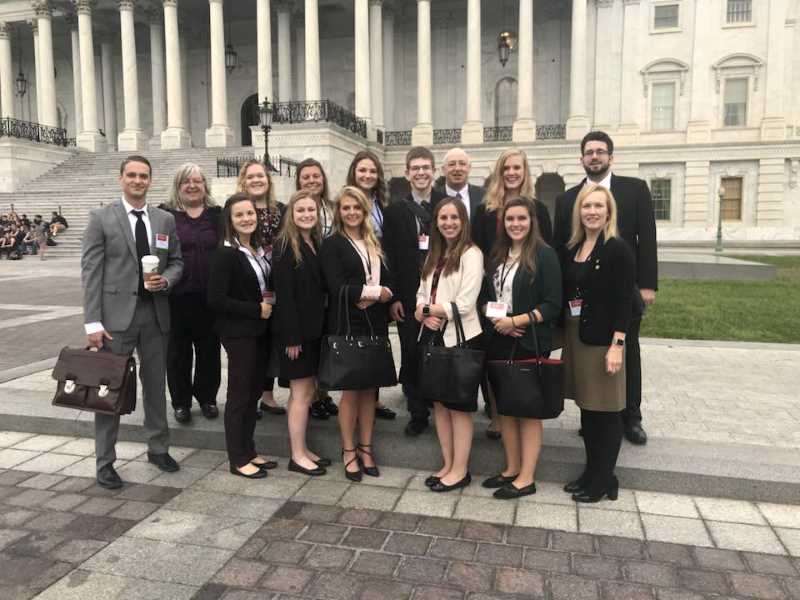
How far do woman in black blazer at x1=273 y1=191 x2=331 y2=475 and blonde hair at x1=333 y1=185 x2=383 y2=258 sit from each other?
18cm

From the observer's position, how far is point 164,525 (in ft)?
12.9

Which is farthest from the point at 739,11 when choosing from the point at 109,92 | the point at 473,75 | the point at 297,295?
the point at 297,295

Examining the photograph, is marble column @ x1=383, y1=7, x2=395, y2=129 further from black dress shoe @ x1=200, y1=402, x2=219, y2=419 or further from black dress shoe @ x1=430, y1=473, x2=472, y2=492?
black dress shoe @ x1=430, y1=473, x2=472, y2=492

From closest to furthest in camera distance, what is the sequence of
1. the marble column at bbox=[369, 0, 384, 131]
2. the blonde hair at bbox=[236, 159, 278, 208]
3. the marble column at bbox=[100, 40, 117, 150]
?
the blonde hair at bbox=[236, 159, 278, 208], the marble column at bbox=[369, 0, 384, 131], the marble column at bbox=[100, 40, 117, 150]

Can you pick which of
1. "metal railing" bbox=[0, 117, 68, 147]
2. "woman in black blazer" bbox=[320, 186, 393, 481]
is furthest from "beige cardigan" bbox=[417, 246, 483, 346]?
"metal railing" bbox=[0, 117, 68, 147]

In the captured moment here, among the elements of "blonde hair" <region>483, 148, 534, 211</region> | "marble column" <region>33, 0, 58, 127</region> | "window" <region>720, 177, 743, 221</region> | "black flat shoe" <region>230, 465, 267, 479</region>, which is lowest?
"black flat shoe" <region>230, 465, 267, 479</region>

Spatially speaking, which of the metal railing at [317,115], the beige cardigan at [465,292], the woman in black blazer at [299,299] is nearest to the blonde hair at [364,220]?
the woman in black blazer at [299,299]

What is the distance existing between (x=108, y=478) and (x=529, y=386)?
2.96 metres

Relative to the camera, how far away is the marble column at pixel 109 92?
40344mm

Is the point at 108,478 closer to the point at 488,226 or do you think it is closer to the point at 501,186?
the point at 488,226

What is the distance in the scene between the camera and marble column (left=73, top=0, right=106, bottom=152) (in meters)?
34.3

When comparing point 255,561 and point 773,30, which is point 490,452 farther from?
point 773,30

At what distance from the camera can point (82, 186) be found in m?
30.4

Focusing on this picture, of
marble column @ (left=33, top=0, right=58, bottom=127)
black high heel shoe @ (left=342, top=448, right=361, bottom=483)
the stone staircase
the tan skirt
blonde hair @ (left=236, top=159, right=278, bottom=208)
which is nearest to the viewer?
the tan skirt
